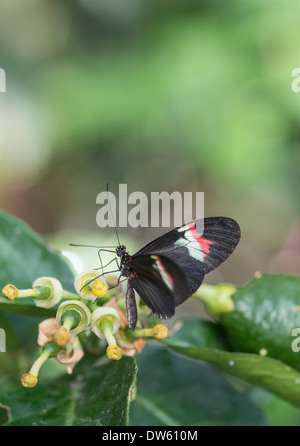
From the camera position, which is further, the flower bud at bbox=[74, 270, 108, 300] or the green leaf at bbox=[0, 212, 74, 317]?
the green leaf at bbox=[0, 212, 74, 317]

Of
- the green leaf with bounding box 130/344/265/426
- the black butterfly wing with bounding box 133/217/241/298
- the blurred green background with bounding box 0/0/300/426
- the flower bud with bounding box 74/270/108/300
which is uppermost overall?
the blurred green background with bounding box 0/0/300/426

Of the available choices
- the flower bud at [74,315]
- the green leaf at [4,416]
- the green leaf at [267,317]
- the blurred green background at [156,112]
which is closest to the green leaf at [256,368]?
the green leaf at [267,317]

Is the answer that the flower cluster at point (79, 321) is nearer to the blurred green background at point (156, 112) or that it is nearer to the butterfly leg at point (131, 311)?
the butterfly leg at point (131, 311)

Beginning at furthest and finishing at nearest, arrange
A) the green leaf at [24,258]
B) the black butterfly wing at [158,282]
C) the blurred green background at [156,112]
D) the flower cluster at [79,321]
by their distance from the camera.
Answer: the blurred green background at [156,112] < the green leaf at [24,258] < the black butterfly wing at [158,282] < the flower cluster at [79,321]

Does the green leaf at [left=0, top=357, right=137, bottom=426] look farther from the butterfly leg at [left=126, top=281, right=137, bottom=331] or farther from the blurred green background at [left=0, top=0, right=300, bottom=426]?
the blurred green background at [left=0, top=0, right=300, bottom=426]

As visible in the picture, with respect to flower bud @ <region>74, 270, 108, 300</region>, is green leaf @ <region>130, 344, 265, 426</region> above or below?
below

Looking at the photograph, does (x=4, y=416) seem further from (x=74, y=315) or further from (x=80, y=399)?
(x=74, y=315)

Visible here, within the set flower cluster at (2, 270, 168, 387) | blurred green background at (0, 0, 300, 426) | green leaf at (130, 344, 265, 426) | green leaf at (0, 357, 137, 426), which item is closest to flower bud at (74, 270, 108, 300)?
flower cluster at (2, 270, 168, 387)
